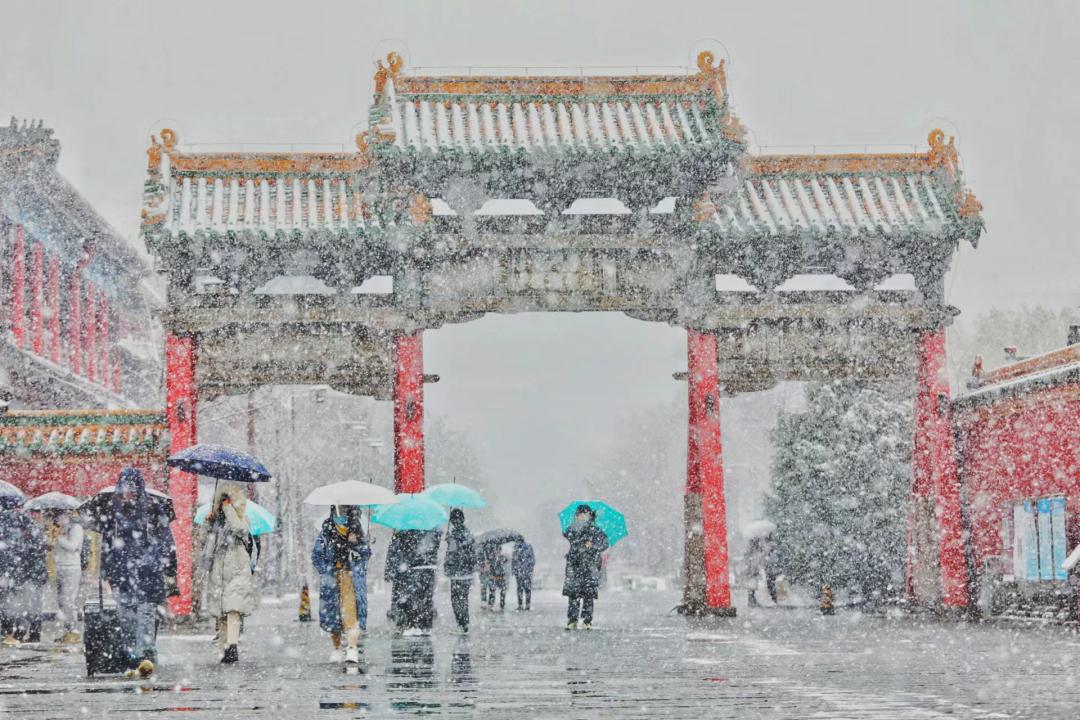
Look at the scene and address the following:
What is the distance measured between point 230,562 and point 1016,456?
42.1 ft

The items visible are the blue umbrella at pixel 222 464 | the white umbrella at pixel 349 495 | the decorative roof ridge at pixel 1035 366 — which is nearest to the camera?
the blue umbrella at pixel 222 464

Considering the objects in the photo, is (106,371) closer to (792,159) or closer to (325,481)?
(325,481)

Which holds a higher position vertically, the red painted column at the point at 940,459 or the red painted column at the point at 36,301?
the red painted column at the point at 36,301

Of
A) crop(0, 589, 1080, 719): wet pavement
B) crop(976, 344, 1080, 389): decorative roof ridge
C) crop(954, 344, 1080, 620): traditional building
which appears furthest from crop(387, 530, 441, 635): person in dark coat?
crop(976, 344, 1080, 389): decorative roof ridge

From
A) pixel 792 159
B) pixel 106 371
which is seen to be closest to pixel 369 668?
pixel 792 159

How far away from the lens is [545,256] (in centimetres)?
2320

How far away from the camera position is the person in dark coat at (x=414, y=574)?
740 inches

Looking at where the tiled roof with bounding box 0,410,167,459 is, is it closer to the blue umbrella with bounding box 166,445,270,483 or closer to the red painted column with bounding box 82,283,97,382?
the blue umbrella with bounding box 166,445,270,483

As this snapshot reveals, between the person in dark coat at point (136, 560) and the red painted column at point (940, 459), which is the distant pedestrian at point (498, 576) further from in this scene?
the person in dark coat at point (136, 560)

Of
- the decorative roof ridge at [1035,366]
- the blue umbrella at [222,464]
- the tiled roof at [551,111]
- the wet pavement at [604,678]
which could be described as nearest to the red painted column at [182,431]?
the wet pavement at [604,678]

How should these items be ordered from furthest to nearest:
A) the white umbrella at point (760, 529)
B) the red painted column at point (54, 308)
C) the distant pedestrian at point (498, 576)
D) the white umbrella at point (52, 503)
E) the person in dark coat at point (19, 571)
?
the red painted column at point (54, 308), the white umbrella at point (760, 529), the distant pedestrian at point (498, 576), the white umbrella at point (52, 503), the person in dark coat at point (19, 571)

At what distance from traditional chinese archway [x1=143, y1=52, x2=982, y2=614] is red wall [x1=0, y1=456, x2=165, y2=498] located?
1228 millimetres

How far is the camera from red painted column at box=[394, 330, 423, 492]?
74.2ft

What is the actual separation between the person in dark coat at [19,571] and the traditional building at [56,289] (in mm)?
6647
